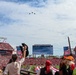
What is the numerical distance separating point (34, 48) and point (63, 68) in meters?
65.0

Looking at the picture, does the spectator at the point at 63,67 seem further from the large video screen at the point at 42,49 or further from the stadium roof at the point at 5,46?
the large video screen at the point at 42,49

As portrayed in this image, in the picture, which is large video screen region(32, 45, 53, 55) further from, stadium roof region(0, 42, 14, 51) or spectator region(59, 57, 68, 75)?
spectator region(59, 57, 68, 75)

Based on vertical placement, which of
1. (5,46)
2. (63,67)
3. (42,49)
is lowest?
(63,67)

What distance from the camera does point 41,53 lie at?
70.6m

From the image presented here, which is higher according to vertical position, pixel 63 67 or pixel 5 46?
pixel 5 46

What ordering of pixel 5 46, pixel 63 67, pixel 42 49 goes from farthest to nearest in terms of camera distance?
pixel 42 49 < pixel 5 46 < pixel 63 67

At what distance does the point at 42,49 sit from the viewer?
72.1 meters

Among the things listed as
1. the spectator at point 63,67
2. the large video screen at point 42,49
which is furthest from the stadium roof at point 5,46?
the spectator at point 63,67

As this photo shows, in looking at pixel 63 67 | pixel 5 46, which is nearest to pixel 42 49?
pixel 5 46

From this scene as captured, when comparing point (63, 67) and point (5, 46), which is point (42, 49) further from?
point (63, 67)

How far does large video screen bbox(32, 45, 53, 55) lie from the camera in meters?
70.8

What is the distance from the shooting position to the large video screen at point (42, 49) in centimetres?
7075

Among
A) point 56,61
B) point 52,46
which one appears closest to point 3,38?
point 52,46

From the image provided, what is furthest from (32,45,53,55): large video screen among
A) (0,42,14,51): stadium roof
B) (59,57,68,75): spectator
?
(59,57,68,75): spectator
